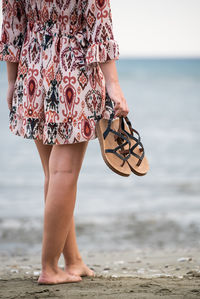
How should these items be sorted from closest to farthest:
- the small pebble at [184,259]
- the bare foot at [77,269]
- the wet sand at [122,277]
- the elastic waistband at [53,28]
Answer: the wet sand at [122,277] < the elastic waistband at [53,28] < the bare foot at [77,269] < the small pebble at [184,259]

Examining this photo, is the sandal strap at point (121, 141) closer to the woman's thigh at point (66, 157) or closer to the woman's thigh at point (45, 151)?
the woman's thigh at point (66, 157)

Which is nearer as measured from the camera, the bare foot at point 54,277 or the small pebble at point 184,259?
the bare foot at point 54,277

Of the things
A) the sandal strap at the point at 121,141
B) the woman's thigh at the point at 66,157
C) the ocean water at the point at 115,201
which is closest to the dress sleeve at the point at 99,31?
the sandal strap at the point at 121,141

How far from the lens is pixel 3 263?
3986mm

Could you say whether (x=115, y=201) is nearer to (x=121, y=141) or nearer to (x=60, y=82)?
(x=121, y=141)

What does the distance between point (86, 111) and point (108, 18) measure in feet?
1.53

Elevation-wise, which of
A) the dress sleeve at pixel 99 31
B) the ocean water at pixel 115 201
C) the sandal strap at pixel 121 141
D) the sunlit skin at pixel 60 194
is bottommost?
the ocean water at pixel 115 201

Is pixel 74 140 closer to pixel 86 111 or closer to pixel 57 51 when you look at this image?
pixel 86 111

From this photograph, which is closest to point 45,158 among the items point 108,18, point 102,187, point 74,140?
point 74,140

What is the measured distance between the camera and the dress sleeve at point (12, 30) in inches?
104

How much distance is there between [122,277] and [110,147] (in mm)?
895

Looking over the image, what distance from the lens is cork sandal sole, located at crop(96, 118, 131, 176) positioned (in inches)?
96.3

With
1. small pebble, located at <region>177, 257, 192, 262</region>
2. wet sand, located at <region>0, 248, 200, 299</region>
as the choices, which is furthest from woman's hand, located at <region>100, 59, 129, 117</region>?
small pebble, located at <region>177, 257, 192, 262</region>

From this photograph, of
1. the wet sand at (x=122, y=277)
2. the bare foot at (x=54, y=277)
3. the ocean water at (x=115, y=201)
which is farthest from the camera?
the ocean water at (x=115, y=201)
